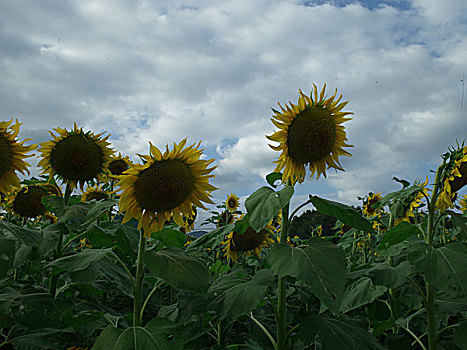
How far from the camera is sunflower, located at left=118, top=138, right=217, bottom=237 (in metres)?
2.39

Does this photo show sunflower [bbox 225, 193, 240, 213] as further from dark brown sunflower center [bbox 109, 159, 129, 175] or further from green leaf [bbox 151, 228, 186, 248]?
green leaf [bbox 151, 228, 186, 248]

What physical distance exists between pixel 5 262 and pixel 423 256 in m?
2.28

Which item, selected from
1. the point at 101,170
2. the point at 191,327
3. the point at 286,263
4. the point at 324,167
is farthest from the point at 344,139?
the point at 101,170

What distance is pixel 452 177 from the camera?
8.98 feet

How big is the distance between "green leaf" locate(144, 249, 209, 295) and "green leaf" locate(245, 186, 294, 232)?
1.38ft

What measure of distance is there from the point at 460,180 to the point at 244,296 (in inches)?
78.7

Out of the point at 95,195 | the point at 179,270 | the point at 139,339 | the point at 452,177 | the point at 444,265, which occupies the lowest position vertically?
the point at 139,339

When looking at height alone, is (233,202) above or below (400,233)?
above

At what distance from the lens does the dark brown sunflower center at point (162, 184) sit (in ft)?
7.84

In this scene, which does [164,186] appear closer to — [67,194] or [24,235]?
[24,235]

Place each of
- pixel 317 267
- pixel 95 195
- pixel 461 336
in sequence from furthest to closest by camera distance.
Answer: pixel 95 195 < pixel 461 336 < pixel 317 267

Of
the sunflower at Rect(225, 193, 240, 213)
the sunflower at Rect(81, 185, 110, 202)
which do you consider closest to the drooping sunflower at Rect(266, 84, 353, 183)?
the sunflower at Rect(81, 185, 110, 202)

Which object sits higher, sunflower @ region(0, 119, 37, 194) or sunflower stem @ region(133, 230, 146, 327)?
sunflower @ region(0, 119, 37, 194)

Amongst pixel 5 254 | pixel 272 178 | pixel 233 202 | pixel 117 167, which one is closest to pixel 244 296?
pixel 272 178
